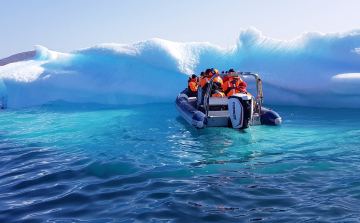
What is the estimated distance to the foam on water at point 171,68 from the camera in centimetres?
1202

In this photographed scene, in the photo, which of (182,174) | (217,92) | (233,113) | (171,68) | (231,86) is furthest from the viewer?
(171,68)

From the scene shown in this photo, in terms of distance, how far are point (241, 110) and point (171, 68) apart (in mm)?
8127

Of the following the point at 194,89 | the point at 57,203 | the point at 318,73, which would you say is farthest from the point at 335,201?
the point at 318,73

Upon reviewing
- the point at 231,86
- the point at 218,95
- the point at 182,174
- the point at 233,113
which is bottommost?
the point at 182,174

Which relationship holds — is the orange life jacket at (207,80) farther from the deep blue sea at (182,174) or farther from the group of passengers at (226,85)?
the deep blue sea at (182,174)

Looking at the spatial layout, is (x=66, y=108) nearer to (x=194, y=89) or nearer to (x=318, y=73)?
(x=194, y=89)

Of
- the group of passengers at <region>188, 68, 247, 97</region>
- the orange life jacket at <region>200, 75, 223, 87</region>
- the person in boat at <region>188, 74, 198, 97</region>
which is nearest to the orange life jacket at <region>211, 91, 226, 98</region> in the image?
the group of passengers at <region>188, 68, 247, 97</region>

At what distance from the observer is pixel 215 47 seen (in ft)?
53.3

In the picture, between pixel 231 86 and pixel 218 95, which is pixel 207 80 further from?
pixel 218 95

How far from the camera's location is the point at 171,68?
14938 millimetres

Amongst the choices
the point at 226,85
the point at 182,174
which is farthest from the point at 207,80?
the point at 182,174

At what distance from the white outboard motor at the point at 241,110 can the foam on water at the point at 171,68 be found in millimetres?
5282

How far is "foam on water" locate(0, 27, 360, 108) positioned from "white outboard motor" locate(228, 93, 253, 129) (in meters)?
5.28

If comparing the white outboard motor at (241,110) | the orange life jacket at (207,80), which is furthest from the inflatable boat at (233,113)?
the orange life jacket at (207,80)
